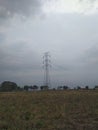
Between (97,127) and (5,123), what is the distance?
5039mm

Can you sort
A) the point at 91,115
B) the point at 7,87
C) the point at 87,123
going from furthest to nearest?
the point at 7,87 < the point at 91,115 < the point at 87,123

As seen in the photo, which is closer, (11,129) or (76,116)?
(11,129)

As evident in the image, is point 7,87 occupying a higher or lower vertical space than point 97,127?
higher

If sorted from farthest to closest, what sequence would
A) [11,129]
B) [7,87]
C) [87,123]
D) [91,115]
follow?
[7,87]
[91,115]
[87,123]
[11,129]

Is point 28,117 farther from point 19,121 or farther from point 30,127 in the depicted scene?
point 30,127

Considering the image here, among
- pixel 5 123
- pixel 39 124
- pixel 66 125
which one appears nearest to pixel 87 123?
pixel 66 125

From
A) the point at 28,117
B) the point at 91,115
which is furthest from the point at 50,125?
the point at 91,115

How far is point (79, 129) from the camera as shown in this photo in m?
20.0

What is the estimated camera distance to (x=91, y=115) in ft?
86.2

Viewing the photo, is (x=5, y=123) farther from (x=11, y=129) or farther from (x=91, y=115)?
(x=91, y=115)

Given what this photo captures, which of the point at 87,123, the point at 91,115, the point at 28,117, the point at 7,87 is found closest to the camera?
the point at 87,123

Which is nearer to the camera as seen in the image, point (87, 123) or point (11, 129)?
point (11, 129)

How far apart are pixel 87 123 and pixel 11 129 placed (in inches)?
207

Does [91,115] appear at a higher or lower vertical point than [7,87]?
lower
